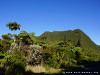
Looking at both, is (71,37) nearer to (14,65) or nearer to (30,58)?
(30,58)

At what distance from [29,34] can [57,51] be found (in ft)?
15.8

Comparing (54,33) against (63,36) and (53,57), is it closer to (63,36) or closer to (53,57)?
(63,36)

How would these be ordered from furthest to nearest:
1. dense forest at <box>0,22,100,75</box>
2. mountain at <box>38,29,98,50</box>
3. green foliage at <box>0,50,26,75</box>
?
1. mountain at <box>38,29,98,50</box>
2. dense forest at <box>0,22,100,75</box>
3. green foliage at <box>0,50,26,75</box>

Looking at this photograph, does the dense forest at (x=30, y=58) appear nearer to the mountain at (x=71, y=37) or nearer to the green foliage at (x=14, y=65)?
the green foliage at (x=14, y=65)

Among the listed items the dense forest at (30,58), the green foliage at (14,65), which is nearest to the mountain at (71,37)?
the dense forest at (30,58)

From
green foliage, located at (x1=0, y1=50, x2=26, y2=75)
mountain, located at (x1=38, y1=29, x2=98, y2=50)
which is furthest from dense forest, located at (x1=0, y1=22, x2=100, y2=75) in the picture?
mountain, located at (x1=38, y1=29, x2=98, y2=50)

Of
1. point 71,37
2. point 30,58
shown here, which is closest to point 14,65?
point 30,58

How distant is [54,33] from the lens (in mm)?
127125

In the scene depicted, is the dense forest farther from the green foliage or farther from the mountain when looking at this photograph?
the mountain

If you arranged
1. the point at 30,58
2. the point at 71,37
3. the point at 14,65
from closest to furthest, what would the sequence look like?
the point at 14,65, the point at 30,58, the point at 71,37

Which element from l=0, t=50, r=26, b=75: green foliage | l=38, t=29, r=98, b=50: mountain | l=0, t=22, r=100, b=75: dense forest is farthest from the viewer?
l=38, t=29, r=98, b=50: mountain

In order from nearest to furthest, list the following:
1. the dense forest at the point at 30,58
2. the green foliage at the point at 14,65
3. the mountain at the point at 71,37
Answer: the green foliage at the point at 14,65
the dense forest at the point at 30,58
the mountain at the point at 71,37

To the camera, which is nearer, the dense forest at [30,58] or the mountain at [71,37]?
the dense forest at [30,58]

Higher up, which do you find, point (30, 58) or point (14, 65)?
point (30, 58)
